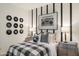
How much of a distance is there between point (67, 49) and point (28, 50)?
67cm

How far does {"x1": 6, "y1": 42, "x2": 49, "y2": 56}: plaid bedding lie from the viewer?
167 centimetres

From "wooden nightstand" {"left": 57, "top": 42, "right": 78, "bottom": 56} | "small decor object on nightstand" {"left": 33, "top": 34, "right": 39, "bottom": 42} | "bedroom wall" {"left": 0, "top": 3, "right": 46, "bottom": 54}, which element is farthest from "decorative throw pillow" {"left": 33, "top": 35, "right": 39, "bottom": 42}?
"wooden nightstand" {"left": 57, "top": 42, "right": 78, "bottom": 56}

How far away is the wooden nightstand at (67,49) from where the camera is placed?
166 centimetres

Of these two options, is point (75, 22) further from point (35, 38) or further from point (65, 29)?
point (35, 38)

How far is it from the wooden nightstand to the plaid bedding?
0.71ft

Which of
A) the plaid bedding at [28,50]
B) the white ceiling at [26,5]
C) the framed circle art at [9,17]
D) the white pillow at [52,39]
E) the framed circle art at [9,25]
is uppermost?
the white ceiling at [26,5]

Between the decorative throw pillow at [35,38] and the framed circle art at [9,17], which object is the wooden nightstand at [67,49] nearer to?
the decorative throw pillow at [35,38]

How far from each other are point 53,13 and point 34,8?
362mm

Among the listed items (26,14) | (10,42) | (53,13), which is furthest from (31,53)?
(53,13)

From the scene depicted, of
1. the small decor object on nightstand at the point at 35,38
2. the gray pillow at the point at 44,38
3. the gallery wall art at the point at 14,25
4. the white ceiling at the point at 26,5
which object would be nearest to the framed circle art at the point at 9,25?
the gallery wall art at the point at 14,25

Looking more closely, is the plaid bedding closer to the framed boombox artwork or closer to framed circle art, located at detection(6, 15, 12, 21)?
the framed boombox artwork

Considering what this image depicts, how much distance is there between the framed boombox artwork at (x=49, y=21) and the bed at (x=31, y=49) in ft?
1.04

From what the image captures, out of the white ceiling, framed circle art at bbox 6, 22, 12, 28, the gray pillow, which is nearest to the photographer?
the white ceiling

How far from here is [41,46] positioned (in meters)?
1.76
